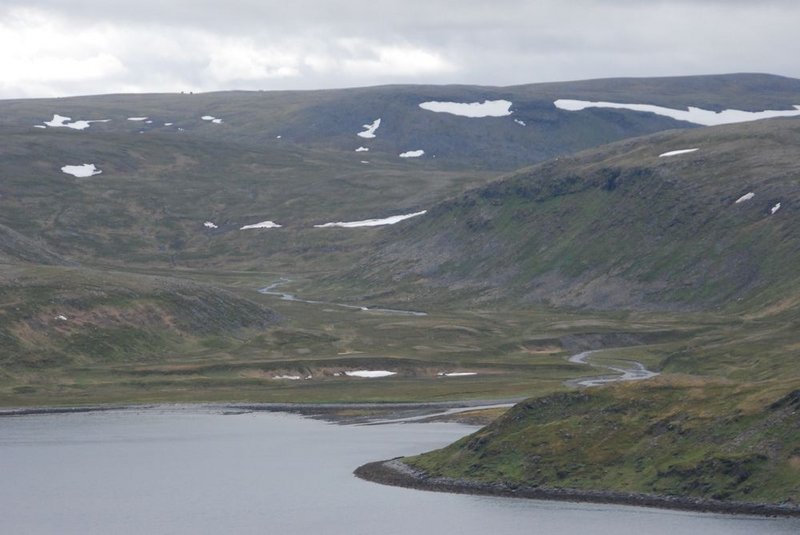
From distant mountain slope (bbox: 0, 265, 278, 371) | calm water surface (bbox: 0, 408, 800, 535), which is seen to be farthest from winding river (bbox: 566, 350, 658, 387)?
distant mountain slope (bbox: 0, 265, 278, 371)

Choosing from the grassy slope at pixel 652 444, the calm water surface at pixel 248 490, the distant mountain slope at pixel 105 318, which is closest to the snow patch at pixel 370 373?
the distant mountain slope at pixel 105 318

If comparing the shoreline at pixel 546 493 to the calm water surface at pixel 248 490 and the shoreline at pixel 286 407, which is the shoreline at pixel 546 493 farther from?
the shoreline at pixel 286 407

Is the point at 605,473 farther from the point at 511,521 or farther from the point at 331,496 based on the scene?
the point at 331,496

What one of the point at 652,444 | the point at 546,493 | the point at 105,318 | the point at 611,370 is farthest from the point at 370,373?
the point at 652,444

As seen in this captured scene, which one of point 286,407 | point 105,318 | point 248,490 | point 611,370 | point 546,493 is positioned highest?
point 546,493

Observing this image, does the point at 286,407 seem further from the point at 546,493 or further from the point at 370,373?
the point at 546,493

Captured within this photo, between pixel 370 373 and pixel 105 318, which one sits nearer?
pixel 370 373

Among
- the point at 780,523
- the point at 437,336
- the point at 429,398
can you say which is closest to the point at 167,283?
the point at 437,336
